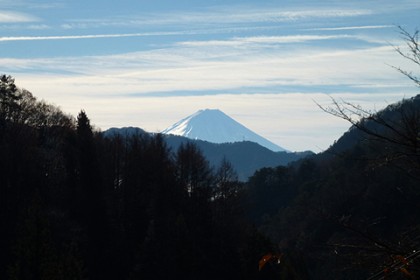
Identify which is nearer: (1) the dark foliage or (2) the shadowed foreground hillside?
(2) the shadowed foreground hillside

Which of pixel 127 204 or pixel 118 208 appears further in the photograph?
pixel 118 208

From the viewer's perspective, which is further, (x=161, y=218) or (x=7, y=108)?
(x=7, y=108)

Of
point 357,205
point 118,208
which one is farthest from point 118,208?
point 357,205

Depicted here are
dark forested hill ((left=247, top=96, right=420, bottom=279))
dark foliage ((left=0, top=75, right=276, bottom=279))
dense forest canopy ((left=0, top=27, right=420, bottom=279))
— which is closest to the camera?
dark forested hill ((left=247, top=96, right=420, bottom=279))

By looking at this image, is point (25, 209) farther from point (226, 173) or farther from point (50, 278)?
point (226, 173)

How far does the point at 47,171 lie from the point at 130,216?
5126mm

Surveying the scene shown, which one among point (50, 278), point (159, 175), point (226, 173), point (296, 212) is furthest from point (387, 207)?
point (50, 278)

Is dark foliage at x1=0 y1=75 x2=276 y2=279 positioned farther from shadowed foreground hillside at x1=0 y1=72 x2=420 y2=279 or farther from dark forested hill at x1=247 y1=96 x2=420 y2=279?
dark forested hill at x1=247 y1=96 x2=420 y2=279

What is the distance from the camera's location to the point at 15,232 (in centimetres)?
2905

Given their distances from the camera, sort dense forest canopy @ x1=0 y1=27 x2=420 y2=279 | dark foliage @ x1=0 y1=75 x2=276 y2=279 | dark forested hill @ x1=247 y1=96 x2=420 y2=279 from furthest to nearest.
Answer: dark foliage @ x1=0 y1=75 x2=276 y2=279 < dense forest canopy @ x1=0 y1=27 x2=420 y2=279 < dark forested hill @ x1=247 y1=96 x2=420 y2=279

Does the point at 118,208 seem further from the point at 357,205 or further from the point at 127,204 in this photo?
the point at 357,205

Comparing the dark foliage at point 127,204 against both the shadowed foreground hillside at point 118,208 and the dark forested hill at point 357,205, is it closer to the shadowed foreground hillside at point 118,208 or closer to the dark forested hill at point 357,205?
the shadowed foreground hillside at point 118,208

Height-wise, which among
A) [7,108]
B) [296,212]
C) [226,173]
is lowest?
[296,212]

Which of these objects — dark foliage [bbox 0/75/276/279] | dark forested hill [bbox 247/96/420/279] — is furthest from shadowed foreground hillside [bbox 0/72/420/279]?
dark forested hill [bbox 247/96/420/279]
